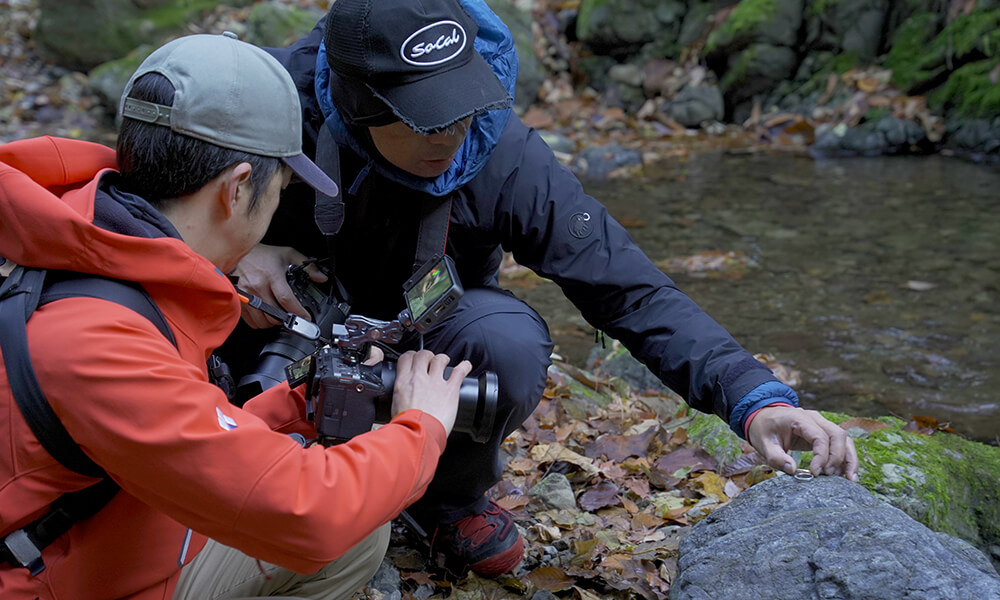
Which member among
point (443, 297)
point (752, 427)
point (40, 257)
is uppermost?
point (40, 257)

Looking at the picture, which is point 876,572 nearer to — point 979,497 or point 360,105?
point 979,497

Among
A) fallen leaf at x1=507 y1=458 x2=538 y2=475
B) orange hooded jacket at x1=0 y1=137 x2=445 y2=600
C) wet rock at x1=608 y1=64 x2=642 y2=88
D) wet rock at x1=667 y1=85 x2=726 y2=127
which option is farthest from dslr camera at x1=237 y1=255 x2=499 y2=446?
wet rock at x1=608 y1=64 x2=642 y2=88

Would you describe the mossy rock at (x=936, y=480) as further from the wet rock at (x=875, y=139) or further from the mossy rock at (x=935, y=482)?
the wet rock at (x=875, y=139)

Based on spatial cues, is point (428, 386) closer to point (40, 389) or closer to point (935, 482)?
point (40, 389)

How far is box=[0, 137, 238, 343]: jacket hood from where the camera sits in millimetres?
1521

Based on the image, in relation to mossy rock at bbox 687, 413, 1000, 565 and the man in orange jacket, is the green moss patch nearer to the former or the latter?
mossy rock at bbox 687, 413, 1000, 565

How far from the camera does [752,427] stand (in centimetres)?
229

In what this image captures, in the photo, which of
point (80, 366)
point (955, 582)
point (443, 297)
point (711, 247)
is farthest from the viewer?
point (711, 247)

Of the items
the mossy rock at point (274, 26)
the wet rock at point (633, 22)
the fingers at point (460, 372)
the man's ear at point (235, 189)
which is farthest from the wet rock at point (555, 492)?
the wet rock at point (633, 22)

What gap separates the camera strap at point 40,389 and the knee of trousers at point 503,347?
108 cm

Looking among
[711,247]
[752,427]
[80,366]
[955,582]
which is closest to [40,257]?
[80,366]

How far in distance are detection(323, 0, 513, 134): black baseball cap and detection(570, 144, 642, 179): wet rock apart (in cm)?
761

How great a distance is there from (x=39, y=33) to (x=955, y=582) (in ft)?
48.6

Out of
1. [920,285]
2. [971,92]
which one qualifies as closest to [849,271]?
[920,285]
